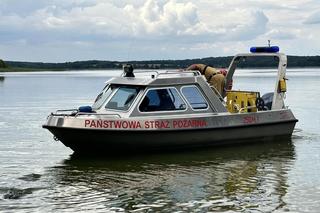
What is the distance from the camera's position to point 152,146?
1491 centimetres

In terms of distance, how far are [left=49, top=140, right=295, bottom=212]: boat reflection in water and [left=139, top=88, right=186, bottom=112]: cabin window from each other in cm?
124

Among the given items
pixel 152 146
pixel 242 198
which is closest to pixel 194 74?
pixel 152 146

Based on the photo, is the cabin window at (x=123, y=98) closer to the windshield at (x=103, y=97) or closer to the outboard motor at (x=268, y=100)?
the windshield at (x=103, y=97)

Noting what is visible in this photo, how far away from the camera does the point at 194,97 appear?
622 inches

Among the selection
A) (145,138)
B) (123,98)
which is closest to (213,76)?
(123,98)

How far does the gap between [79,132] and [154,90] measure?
2.37 metres

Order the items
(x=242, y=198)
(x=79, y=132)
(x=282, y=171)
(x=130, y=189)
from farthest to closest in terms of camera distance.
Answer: (x=79, y=132), (x=282, y=171), (x=130, y=189), (x=242, y=198)

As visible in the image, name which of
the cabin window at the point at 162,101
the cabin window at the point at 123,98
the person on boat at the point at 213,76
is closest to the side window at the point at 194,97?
the cabin window at the point at 162,101

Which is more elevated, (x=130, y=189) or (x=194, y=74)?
(x=194, y=74)

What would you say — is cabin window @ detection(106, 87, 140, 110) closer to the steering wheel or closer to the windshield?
the windshield

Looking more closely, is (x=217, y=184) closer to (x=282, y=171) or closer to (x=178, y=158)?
(x=282, y=171)

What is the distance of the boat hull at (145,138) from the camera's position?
46.4ft

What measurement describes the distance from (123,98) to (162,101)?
1.05m

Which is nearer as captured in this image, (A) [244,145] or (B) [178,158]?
(B) [178,158]
